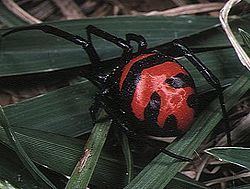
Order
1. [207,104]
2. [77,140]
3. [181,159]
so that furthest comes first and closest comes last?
[207,104] < [77,140] < [181,159]

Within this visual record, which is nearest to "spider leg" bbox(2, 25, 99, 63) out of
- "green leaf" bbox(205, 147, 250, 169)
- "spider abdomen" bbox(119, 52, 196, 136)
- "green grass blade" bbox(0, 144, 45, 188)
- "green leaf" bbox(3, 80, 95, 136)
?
"green leaf" bbox(3, 80, 95, 136)

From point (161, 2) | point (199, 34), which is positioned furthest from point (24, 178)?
point (161, 2)

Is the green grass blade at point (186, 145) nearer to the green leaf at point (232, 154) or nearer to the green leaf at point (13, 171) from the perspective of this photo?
the green leaf at point (232, 154)

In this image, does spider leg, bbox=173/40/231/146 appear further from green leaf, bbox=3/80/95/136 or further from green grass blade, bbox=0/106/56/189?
green grass blade, bbox=0/106/56/189

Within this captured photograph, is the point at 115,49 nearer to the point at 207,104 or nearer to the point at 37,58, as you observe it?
the point at 37,58

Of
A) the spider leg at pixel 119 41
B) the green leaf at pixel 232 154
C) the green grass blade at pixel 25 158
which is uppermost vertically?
the spider leg at pixel 119 41

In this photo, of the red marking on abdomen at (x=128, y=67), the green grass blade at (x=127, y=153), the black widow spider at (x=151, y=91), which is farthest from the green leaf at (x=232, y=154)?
the red marking on abdomen at (x=128, y=67)
